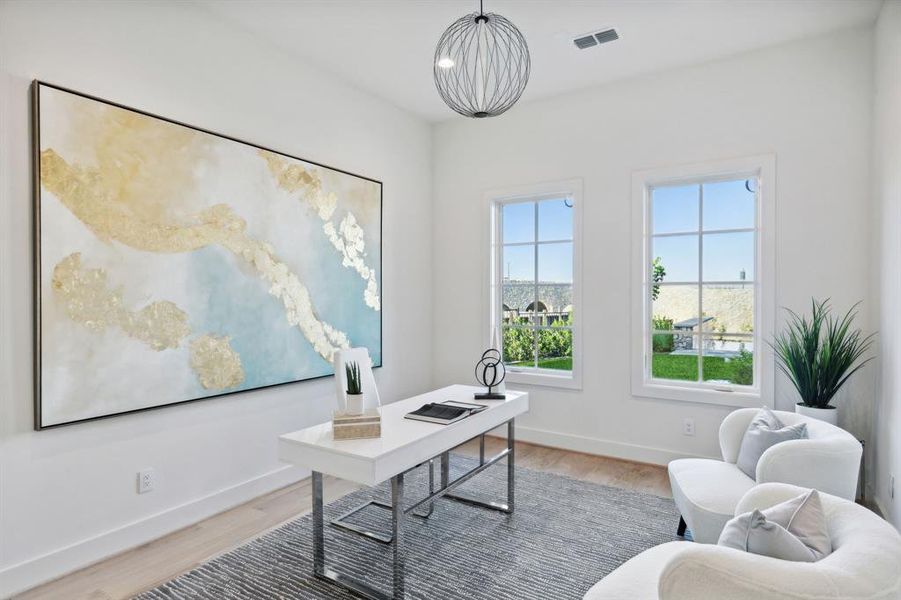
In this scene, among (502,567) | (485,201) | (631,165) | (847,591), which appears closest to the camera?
(847,591)

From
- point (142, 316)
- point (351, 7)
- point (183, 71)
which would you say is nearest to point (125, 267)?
point (142, 316)

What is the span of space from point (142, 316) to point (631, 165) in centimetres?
342

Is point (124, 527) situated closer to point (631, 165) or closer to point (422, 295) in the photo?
point (422, 295)

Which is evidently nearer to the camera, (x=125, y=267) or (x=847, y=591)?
(x=847, y=591)

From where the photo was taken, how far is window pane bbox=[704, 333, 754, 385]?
11.7 ft

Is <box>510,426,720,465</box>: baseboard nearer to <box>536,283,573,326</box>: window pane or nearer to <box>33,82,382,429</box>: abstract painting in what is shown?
<box>536,283,573,326</box>: window pane

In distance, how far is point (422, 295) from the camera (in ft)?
15.5

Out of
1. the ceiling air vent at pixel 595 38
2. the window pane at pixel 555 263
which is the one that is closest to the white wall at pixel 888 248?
the ceiling air vent at pixel 595 38

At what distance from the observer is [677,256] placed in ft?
12.6

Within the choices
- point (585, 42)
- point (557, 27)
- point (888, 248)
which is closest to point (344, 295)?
point (557, 27)

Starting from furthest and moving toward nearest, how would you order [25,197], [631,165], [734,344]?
[631,165] → [734,344] → [25,197]

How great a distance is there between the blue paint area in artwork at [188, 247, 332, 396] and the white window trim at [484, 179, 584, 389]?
1472 mm

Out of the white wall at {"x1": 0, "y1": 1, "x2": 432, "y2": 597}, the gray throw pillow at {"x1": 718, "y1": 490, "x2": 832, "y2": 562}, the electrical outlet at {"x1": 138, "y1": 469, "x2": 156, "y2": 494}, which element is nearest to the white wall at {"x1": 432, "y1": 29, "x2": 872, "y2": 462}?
the white wall at {"x1": 0, "y1": 1, "x2": 432, "y2": 597}

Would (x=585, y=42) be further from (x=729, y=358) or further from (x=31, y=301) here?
(x=31, y=301)
